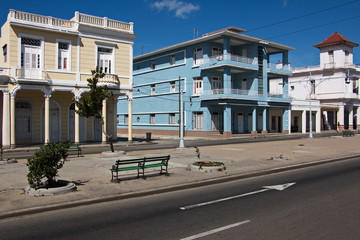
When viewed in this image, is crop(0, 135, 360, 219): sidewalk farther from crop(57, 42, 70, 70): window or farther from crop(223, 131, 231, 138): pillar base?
crop(223, 131, 231, 138): pillar base

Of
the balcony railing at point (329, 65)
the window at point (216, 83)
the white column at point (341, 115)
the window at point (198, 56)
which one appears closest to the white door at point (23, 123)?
the window at point (198, 56)

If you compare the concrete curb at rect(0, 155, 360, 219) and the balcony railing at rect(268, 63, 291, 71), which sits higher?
the balcony railing at rect(268, 63, 291, 71)

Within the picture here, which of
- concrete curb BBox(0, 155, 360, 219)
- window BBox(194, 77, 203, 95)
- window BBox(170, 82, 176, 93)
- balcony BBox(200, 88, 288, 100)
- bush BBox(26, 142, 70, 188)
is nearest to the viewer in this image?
concrete curb BBox(0, 155, 360, 219)

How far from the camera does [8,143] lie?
24594mm

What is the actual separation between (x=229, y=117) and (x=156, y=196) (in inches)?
1243

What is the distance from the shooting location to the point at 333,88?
185ft

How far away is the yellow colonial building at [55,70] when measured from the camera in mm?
24734

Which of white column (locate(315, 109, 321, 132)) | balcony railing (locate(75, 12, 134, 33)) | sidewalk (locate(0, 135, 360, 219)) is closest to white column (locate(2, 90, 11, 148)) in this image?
balcony railing (locate(75, 12, 134, 33))

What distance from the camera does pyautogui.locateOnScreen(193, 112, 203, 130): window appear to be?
42719mm

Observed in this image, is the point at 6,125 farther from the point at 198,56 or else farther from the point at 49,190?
the point at 198,56

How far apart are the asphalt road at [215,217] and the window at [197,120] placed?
1287 inches

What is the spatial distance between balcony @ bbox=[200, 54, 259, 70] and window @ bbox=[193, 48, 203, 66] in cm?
87

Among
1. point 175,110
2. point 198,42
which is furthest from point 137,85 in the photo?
point 198,42

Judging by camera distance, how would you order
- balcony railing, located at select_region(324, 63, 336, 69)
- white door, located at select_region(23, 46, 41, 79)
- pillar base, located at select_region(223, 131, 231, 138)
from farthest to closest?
1. balcony railing, located at select_region(324, 63, 336, 69)
2. pillar base, located at select_region(223, 131, 231, 138)
3. white door, located at select_region(23, 46, 41, 79)
